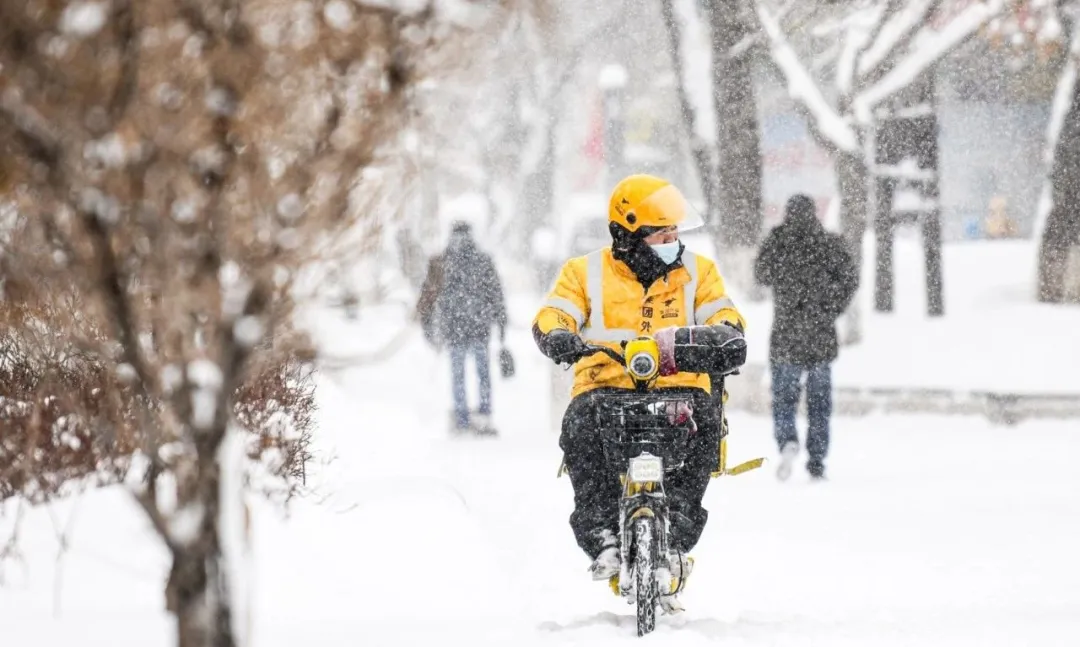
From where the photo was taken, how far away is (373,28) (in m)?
4.55

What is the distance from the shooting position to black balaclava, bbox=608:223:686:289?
22.8 feet

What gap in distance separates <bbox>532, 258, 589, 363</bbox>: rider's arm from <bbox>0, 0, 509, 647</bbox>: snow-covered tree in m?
1.85

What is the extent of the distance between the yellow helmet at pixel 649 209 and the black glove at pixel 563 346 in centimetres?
51

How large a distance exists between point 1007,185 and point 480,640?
3916 centimetres

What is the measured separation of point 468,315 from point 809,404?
185 inches

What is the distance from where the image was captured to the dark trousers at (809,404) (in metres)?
12.8

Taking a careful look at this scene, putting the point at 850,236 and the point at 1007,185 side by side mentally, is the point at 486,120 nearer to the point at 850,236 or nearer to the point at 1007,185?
the point at 1007,185

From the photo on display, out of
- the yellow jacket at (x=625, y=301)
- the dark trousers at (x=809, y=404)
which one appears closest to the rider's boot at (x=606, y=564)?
the yellow jacket at (x=625, y=301)

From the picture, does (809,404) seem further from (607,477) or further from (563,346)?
(563,346)

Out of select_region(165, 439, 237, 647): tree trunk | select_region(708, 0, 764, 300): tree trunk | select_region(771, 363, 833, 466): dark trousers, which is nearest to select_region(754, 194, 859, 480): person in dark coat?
select_region(771, 363, 833, 466): dark trousers

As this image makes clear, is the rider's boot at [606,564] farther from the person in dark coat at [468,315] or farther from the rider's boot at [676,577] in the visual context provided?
the person in dark coat at [468,315]

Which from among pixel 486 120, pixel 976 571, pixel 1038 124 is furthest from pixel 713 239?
pixel 486 120

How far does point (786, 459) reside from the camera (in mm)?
12961

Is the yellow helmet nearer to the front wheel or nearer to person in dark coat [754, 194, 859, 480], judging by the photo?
the front wheel
